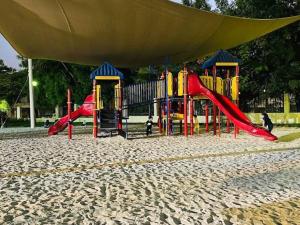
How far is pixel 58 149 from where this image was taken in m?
12.1

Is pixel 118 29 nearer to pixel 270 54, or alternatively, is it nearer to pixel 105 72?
pixel 105 72

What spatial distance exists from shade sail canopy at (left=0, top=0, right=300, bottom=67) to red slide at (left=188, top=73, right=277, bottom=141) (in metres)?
1.85

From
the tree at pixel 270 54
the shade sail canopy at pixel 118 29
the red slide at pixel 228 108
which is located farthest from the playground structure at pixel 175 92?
the tree at pixel 270 54

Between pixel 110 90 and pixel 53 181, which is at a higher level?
pixel 110 90

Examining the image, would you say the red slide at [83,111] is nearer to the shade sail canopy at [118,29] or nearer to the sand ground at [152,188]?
the shade sail canopy at [118,29]

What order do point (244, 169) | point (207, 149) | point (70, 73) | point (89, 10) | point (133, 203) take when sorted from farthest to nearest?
point (70, 73) < point (89, 10) < point (207, 149) < point (244, 169) < point (133, 203)

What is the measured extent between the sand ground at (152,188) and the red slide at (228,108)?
8.79 ft

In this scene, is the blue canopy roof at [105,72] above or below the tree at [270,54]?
below

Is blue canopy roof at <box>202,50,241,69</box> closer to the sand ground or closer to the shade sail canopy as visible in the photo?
the shade sail canopy

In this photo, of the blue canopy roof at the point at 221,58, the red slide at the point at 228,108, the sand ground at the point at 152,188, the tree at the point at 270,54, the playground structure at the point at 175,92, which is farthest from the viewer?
the tree at the point at 270,54

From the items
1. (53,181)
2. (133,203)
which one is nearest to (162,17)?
(53,181)

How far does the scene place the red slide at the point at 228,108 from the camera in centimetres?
1340

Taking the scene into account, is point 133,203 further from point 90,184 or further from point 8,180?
point 8,180

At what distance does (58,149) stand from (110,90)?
80.0 ft
